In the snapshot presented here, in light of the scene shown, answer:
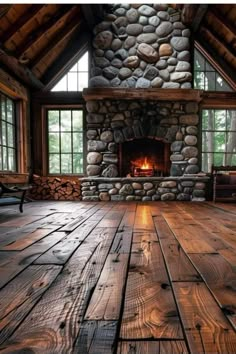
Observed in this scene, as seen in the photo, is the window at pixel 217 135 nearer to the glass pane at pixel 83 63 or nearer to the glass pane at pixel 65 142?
the glass pane at pixel 83 63

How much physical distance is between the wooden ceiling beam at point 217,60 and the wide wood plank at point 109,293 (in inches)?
221

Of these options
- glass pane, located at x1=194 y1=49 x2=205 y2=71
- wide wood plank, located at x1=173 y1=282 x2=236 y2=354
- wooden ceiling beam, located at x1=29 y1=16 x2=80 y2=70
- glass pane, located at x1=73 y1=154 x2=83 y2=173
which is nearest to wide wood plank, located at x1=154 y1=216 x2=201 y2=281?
wide wood plank, located at x1=173 y1=282 x2=236 y2=354

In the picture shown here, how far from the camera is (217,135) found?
5.76 meters

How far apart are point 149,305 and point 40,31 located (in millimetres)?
4909

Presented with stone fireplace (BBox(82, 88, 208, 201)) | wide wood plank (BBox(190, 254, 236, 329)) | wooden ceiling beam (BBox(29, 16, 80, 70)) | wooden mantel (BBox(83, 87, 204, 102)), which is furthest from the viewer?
stone fireplace (BBox(82, 88, 208, 201))

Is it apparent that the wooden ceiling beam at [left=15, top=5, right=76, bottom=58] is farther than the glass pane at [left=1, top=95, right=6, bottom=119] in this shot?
No

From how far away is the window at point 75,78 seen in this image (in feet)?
18.8

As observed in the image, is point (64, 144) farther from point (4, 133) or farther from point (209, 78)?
point (209, 78)

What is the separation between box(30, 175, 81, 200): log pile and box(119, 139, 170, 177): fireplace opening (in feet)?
3.63

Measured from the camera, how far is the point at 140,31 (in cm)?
542

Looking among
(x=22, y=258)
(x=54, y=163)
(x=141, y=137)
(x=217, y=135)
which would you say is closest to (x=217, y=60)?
(x=217, y=135)

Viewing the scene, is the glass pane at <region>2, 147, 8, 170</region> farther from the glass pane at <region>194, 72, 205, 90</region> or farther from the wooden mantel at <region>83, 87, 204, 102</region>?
the glass pane at <region>194, 72, 205, 90</region>

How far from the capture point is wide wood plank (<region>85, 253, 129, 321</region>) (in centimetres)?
84

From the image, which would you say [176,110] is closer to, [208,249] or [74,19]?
[74,19]
